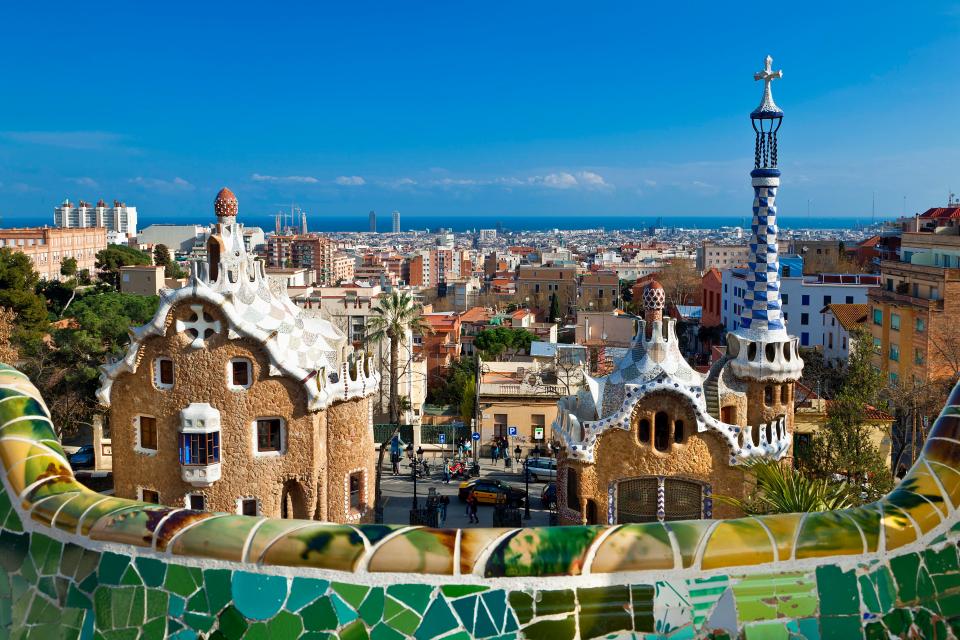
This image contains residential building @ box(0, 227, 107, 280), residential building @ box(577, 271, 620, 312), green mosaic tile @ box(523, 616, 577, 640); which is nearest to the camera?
green mosaic tile @ box(523, 616, 577, 640)

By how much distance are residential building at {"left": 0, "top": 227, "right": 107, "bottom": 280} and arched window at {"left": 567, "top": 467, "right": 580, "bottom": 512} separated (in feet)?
256

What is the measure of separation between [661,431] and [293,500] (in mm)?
8589

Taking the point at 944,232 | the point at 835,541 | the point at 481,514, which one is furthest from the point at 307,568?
the point at 944,232

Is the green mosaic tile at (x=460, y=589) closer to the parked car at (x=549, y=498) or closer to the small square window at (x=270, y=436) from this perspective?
the small square window at (x=270, y=436)

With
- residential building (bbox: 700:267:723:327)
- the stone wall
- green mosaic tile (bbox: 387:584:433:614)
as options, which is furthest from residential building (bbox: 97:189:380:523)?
residential building (bbox: 700:267:723:327)

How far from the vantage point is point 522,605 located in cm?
530

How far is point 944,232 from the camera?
53.1 m

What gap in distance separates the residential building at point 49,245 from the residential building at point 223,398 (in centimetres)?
7514

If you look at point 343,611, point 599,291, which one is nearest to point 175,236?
point 599,291

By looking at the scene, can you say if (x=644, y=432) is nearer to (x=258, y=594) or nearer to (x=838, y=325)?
(x=258, y=594)

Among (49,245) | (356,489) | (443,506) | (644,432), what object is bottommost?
(443,506)

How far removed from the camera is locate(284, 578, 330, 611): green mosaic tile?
5359mm

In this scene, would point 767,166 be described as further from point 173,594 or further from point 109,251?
point 109,251

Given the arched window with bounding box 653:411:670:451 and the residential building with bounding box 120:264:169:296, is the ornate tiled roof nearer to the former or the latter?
the arched window with bounding box 653:411:670:451
